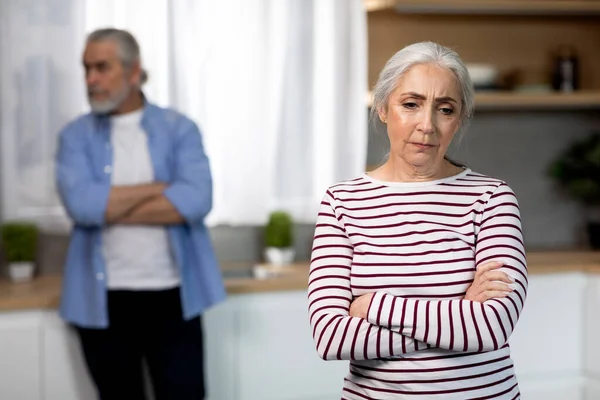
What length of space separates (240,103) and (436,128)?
6.34 feet

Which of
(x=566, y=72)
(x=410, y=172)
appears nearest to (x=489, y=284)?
(x=410, y=172)

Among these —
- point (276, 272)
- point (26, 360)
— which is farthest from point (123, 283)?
point (276, 272)

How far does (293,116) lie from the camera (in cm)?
351

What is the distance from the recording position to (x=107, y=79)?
2.69 metres

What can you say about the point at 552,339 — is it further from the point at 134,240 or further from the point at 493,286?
the point at 493,286

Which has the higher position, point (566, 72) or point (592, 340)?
point (566, 72)

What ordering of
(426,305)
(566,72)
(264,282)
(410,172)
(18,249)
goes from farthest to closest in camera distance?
(566,72), (18,249), (264,282), (410,172), (426,305)

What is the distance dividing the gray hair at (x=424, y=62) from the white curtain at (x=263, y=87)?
1800 mm

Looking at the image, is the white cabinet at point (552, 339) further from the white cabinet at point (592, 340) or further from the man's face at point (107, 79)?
the man's face at point (107, 79)

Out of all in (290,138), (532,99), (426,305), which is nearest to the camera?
(426,305)

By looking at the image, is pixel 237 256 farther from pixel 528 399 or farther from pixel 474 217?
pixel 474 217

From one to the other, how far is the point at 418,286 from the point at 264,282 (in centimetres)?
157

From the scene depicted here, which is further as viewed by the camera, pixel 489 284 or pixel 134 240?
pixel 134 240

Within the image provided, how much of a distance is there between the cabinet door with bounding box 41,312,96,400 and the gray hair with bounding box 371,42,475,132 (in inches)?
61.1
